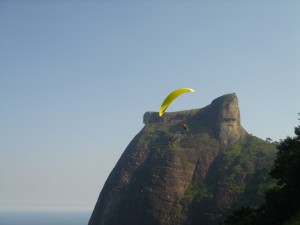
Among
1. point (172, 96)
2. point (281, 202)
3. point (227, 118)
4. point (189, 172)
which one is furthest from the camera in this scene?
point (227, 118)

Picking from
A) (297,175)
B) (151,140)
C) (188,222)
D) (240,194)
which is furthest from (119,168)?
(297,175)

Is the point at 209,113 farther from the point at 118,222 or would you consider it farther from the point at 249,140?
the point at 118,222

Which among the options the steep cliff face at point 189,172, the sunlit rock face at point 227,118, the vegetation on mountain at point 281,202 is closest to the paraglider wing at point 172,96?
the vegetation on mountain at point 281,202

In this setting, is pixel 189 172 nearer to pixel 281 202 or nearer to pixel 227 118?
pixel 227 118

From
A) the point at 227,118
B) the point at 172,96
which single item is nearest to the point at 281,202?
the point at 172,96

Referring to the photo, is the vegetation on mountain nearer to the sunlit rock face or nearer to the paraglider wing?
the paraglider wing

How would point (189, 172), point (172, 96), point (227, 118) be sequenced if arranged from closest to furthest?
point (172, 96) → point (189, 172) → point (227, 118)

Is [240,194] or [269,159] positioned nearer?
[240,194]

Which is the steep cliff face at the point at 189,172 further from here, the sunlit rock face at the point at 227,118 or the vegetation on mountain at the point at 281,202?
the vegetation on mountain at the point at 281,202
